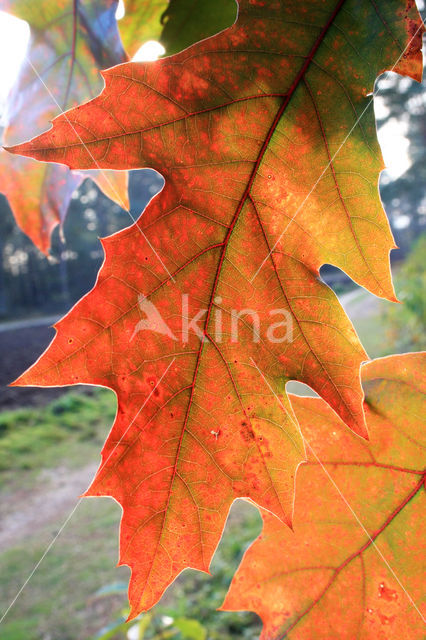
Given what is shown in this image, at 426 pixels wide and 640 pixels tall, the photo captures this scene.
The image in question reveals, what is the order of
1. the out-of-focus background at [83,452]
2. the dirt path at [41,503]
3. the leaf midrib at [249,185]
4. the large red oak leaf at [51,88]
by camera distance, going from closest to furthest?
the leaf midrib at [249,185]
the large red oak leaf at [51,88]
the out-of-focus background at [83,452]
the dirt path at [41,503]

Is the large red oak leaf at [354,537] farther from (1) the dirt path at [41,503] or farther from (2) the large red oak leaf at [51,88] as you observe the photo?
(1) the dirt path at [41,503]

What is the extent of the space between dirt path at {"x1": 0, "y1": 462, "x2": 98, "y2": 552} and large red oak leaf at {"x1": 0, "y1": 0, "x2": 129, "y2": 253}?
3.31m

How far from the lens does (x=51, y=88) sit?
612 millimetres

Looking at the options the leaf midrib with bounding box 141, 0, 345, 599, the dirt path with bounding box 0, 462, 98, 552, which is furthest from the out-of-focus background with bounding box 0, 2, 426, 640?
the leaf midrib with bounding box 141, 0, 345, 599

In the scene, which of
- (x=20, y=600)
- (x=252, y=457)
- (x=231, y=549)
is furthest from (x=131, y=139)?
(x=20, y=600)

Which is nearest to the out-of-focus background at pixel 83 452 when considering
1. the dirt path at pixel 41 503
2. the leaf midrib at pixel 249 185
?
the dirt path at pixel 41 503

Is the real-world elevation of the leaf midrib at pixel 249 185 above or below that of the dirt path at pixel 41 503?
above

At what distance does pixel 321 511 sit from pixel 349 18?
0.39 m

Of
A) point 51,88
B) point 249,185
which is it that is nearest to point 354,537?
point 249,185

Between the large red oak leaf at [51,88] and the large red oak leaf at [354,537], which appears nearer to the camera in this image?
the large red oak leaf at [354,537]

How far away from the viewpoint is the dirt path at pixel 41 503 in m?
3.46

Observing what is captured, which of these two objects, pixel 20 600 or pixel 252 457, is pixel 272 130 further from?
pixel 20 600

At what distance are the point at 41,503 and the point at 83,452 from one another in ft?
2.45

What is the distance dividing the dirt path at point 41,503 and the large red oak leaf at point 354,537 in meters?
3.46
